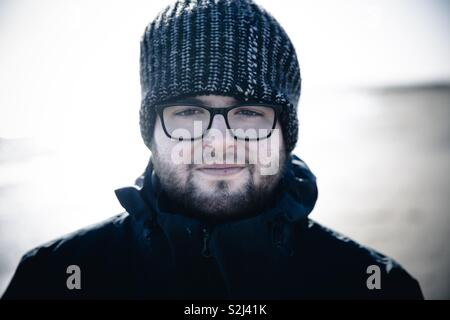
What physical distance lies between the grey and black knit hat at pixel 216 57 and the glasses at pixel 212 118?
5cm

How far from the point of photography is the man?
3.61 ft

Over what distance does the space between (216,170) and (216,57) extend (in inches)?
18.7

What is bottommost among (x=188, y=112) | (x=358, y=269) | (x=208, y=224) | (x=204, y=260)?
(x=358, y=269)

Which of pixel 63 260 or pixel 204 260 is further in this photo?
pixel 63 260

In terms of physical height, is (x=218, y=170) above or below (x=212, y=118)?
below

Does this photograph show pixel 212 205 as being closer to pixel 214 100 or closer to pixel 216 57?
pixel 214 100

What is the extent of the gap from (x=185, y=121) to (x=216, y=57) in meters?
0.30

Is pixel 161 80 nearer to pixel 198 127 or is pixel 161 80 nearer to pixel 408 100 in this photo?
pixel 198 127

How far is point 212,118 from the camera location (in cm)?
113

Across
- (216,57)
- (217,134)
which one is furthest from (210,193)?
(216,57)

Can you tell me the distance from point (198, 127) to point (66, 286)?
0.87 m

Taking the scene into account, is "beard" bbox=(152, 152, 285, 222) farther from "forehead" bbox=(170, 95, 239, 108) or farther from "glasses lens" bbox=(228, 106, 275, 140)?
"forehead" bbox=(170, 95, 239, 108)

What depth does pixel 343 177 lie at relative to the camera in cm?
388
